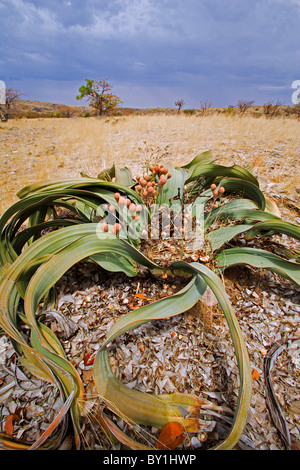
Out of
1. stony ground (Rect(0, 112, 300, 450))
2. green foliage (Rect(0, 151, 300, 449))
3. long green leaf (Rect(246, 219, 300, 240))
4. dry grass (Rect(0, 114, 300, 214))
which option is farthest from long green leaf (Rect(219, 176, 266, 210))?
dry grass (Rect(0, 114, 300, 214))

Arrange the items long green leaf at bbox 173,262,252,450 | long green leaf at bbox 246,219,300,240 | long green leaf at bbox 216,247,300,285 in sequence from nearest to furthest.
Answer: long green leaf at bbox 173,262,252,450
long green leaf at bbox 216,247,300,285
long green leaf at bbox 246,219,300,240

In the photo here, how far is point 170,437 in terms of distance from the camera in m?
0.77

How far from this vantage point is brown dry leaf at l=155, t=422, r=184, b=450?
2.49 ft

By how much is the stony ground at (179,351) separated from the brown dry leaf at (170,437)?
0.03m

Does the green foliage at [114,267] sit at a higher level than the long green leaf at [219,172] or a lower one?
lower

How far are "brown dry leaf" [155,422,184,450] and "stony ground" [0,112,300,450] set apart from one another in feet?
0.11

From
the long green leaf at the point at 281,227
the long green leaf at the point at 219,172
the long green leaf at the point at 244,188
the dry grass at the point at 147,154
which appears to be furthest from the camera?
the dry grass at the point at 147,154

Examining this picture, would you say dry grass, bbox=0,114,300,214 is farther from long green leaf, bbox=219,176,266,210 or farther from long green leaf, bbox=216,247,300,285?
long green leaf, bbox=216,247,300,285

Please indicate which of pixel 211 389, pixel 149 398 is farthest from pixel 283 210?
pixel 149 398

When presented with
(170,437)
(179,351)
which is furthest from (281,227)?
(170,437)

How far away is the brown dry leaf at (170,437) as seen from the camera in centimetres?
76

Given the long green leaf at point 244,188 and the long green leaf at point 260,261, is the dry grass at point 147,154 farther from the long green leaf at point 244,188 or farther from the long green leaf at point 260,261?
the long green leaf at point 260,261

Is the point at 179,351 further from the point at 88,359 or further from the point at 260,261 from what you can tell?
the point at 260,261

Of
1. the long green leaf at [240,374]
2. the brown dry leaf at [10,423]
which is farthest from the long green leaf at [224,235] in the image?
the brown dry leaf at [10,423]
